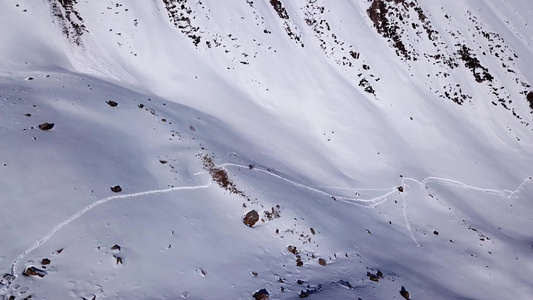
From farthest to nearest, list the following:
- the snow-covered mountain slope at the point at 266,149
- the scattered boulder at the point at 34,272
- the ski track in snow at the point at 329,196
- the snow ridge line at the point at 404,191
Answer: the snow ridge line at the point at 404,191, the snow-covered mountain slope at the point at 266,149, the ski track in snow at the point at 329,196, the scattered boulder at the point at 34,272

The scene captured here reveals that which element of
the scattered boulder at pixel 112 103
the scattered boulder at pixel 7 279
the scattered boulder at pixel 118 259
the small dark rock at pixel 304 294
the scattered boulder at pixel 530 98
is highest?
the scattered boulder at pixel 112 103

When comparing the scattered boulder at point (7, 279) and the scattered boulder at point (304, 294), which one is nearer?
the scattered boulder at point (7, 279)

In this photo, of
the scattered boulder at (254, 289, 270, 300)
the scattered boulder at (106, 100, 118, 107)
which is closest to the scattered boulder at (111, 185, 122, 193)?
the scattered boulder at (106, 100, 118, 107)

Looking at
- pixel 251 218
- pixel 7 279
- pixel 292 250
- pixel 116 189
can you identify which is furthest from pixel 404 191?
pixel 7 279

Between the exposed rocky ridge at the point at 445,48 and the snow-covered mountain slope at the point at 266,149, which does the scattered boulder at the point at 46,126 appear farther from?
the exposed rocky ridge at the point at 445,48

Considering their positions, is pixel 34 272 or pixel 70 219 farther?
pixel 70 219

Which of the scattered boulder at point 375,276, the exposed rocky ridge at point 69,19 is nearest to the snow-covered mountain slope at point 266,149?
the exposed rocky ridge at point 69,19

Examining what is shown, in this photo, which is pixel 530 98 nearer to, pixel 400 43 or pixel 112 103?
pixel 400 43
